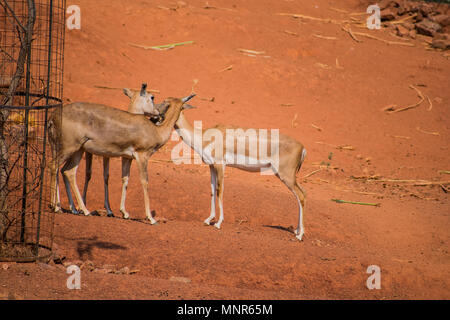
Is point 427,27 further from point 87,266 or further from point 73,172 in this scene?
point 87,266

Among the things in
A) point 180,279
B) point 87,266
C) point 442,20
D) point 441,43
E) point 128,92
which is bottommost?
point 180,279

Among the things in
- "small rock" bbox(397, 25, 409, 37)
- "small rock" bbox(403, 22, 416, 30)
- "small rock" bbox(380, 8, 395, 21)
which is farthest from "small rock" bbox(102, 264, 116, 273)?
"small rock" bbox(380, 8, 395, 21)

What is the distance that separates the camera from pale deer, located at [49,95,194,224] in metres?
10.2

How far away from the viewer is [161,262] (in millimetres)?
8711

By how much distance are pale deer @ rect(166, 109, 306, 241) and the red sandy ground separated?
3.19 feet

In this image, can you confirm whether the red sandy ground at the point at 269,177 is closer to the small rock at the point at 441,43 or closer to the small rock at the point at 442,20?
the small rock at the point at 441,43

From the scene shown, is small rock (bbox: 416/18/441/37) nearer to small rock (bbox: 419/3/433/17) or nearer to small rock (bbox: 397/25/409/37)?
small rock (bbox: 397/25/409/37)

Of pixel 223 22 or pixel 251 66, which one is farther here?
pixel 223 22

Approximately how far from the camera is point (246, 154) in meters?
11.8

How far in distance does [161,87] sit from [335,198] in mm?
7884

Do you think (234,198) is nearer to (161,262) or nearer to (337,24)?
(161,262)

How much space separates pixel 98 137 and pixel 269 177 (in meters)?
7.05

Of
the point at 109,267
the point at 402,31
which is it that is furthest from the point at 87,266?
the point at 402,31

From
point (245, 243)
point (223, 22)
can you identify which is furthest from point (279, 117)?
point (245, 243)
